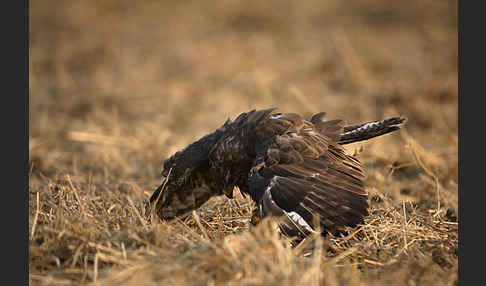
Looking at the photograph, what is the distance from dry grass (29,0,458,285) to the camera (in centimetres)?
351

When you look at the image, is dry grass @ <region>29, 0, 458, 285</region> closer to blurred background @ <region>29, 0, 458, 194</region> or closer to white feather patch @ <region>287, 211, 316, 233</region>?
blurred background @ <region>29, 0, 458, 194</region>

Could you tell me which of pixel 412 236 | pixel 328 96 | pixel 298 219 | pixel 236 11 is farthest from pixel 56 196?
pixel 236 11

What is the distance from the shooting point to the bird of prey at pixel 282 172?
3686 mm

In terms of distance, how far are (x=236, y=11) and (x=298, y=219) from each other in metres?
10.8

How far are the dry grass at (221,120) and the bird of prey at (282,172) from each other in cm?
21

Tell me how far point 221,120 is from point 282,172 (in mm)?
4930

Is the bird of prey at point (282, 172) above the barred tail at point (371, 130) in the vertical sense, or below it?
below

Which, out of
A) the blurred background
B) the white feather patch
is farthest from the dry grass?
the white feather patch

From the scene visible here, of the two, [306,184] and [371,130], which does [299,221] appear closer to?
[306,184]

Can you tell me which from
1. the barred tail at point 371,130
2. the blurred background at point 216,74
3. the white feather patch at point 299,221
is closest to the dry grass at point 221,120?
the blurred background at point 216,74

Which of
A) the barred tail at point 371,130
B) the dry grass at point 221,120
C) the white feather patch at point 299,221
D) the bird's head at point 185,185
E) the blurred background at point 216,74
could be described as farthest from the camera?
the blurred background at point 216,74

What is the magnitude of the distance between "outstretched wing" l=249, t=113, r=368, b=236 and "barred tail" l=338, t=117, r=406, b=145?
328mm

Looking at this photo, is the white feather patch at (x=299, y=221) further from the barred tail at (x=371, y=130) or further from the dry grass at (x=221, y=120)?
the barred tail at (x=371, y=130)

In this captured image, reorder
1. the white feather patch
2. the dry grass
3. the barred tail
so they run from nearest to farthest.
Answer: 1. the dry grass
2. the white feather patch
3. the barred tail
